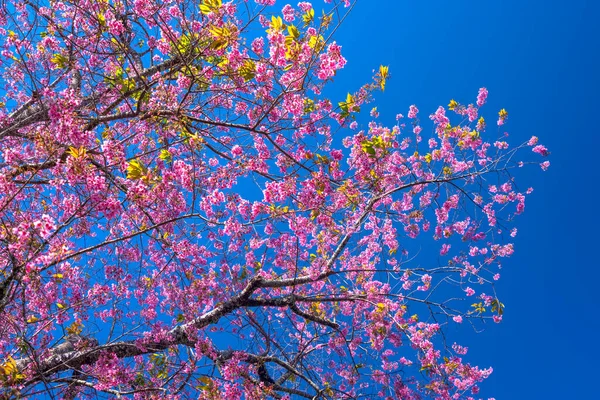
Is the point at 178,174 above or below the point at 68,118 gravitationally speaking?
above


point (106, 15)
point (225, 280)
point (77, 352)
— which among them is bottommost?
point (77, 352)

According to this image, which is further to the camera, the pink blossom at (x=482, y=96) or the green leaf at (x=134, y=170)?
the pink blossom at (x=482, y=96)

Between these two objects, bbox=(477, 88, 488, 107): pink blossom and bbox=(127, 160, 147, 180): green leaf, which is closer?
bbox=(127, 160, 147, 180): green leaf

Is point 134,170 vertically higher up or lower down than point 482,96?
lower down

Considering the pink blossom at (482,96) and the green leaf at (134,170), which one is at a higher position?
the pink blossom at (482,96)

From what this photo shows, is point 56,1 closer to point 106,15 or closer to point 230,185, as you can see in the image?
point 106,15

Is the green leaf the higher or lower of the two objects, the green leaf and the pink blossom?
the lower

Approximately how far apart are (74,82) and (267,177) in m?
3.15

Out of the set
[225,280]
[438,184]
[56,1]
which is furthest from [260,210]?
[56,1]

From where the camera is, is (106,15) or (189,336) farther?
(189,336)

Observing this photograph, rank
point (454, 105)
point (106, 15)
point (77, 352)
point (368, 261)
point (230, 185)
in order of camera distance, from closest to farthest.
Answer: point (106, 15), point (77, 352), point (230, 185), point (454, 105), point (368, 261)

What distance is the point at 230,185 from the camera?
17.9ft

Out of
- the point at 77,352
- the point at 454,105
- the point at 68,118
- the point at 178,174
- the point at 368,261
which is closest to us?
the point at 68,118

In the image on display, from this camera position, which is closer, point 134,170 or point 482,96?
point 134,170
